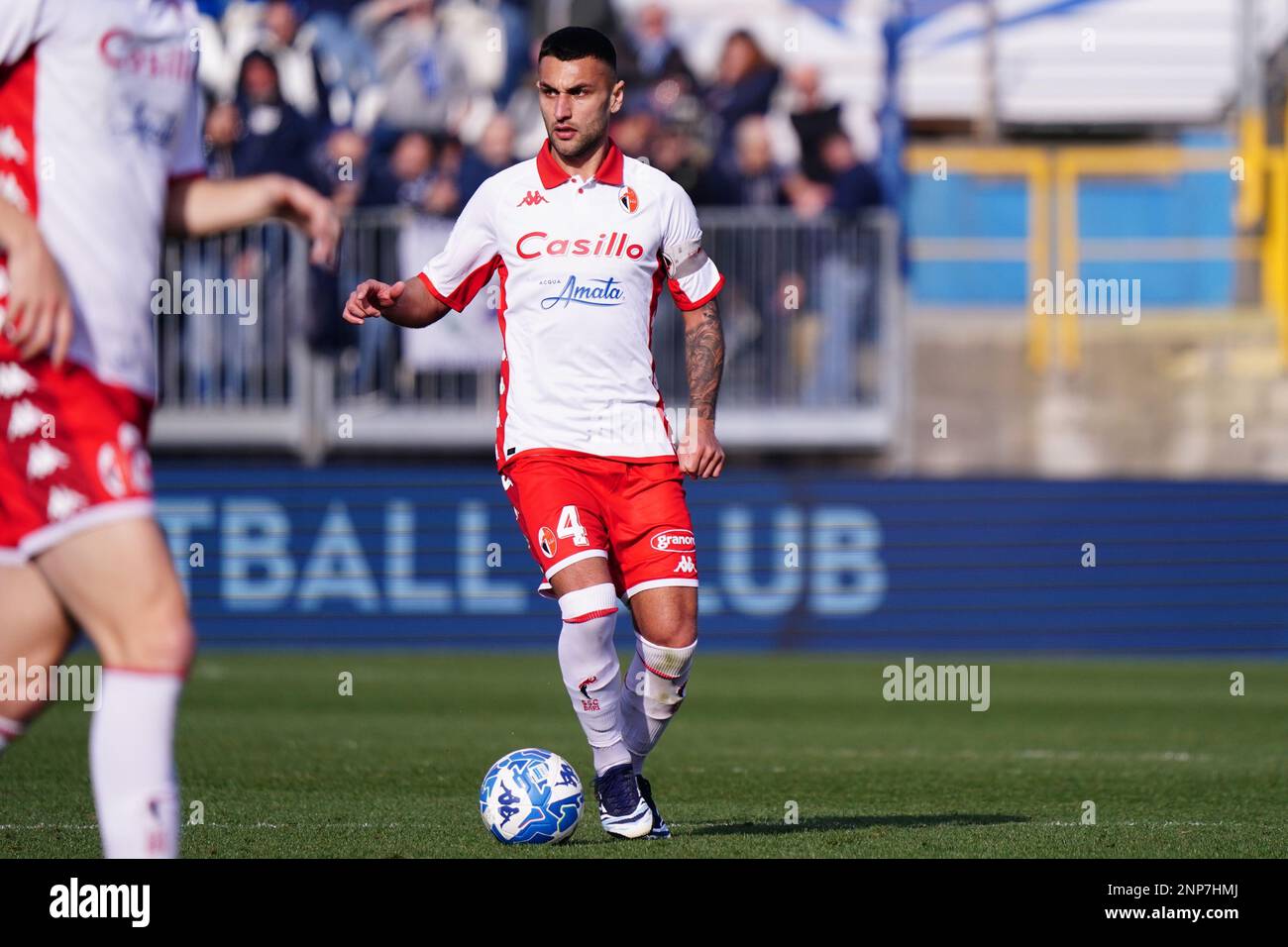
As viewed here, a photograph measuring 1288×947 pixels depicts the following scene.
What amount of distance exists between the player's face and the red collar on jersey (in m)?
0.06

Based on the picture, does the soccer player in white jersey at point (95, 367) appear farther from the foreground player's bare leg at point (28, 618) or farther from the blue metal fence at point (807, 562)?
the blue metal fence at point (807, 562)

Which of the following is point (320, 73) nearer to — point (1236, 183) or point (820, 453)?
point (820, 453)

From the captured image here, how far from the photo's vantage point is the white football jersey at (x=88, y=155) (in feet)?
14.2

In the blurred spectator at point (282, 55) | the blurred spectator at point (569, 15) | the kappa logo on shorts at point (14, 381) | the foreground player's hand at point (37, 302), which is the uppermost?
the blurred spectator at point (569, 15)

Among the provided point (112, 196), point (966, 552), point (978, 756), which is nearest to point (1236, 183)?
point (966, 552)

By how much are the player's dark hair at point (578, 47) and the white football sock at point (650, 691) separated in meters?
1.95

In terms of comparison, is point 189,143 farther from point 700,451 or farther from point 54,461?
point 700,451

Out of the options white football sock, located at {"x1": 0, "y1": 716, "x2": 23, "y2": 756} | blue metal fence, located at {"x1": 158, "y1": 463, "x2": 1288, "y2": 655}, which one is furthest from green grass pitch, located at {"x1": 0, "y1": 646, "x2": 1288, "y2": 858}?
white football sock, located at {"x1": 0, "y1": 716, "x2": 23, "y2": 756}

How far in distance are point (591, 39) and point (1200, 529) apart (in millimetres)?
10427

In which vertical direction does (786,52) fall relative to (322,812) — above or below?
above

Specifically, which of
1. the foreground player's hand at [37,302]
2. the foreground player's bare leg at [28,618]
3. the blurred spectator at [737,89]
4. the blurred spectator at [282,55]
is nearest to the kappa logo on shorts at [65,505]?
the foreground player's bare leg at [28,618]

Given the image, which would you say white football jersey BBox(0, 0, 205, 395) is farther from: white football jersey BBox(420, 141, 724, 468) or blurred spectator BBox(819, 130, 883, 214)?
blurred spectator BBox(819, 130, 883, 214)

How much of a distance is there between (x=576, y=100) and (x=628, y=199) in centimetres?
38

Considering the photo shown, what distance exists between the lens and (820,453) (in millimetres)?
18078
